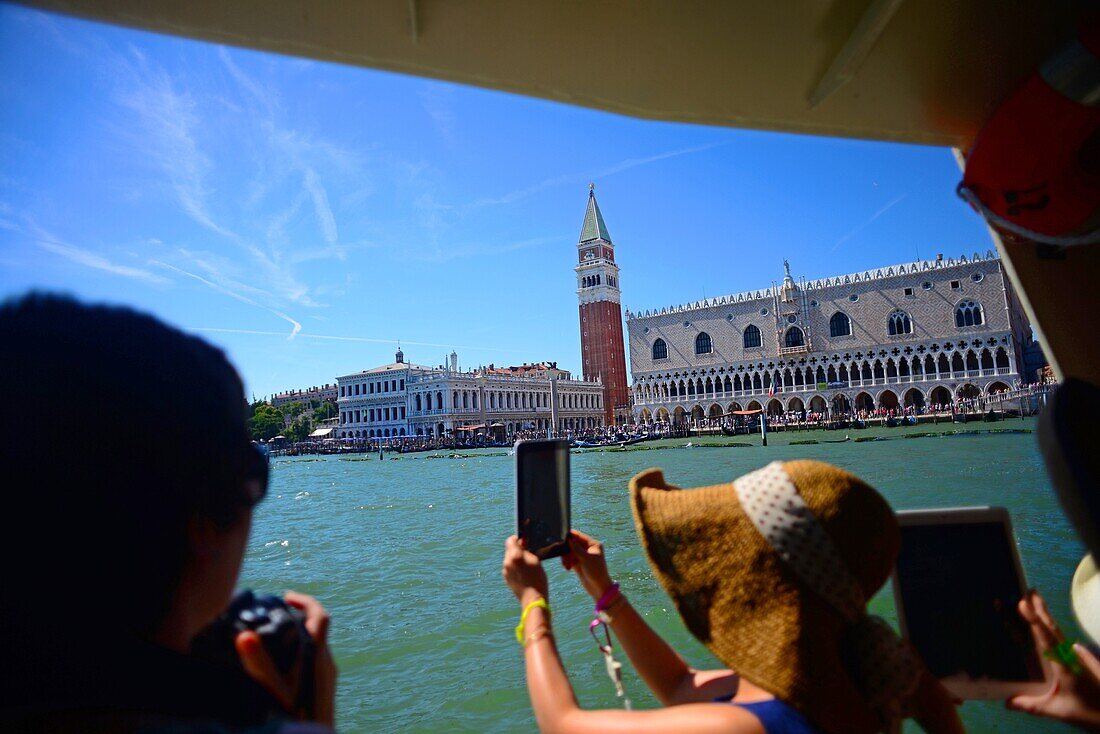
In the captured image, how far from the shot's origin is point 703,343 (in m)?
37.3

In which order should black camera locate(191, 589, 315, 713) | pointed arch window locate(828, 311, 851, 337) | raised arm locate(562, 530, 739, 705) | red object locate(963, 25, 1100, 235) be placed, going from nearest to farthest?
1. black camera locate(191, 589, 315, 713)
2. raised arm locate(562, 530, 739, 705)
3. red object locate(963, 25, 1100, 235)
4. pointed arch window locate(828, 311, 851, 337)

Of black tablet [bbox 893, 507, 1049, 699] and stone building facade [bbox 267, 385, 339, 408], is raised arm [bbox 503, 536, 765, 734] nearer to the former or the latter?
black tablet [bbox 893, 507, 1049, 699]

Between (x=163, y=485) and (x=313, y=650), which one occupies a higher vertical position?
(x=163, y=485)

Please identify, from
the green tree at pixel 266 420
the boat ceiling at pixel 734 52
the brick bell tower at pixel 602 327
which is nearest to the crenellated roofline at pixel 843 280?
the brick bell tower at pixel 602 327

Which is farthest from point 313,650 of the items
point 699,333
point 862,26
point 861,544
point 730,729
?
point 699,333

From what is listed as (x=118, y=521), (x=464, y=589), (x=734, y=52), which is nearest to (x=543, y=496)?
(x=118, y=521)

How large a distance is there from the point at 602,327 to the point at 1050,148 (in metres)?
49.1

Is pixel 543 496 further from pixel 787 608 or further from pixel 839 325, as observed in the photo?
pixel 839 325

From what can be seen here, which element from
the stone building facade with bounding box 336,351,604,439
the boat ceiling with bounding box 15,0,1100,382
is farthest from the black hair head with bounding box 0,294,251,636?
the stone building facade with bounding box 336,351,604,439

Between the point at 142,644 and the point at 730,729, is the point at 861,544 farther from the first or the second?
the point at 142,644

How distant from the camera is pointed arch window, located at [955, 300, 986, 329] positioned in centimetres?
2995

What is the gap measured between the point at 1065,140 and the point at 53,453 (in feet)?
6.56

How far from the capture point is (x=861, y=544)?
0.80 meters

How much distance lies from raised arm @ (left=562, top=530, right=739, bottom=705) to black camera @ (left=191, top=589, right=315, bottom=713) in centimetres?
58
